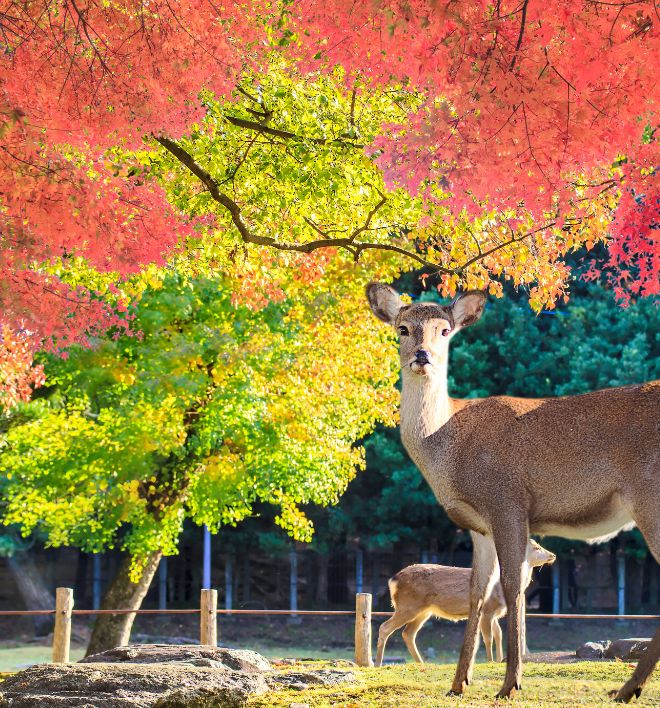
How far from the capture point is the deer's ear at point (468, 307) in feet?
33.0

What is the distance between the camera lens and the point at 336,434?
21047 millimetres

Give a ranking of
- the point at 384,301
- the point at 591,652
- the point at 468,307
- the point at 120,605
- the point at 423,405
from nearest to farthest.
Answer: the point at 423,405, the point at 468,307, the point at 384,301, the point at 591,652, the point at 120,605

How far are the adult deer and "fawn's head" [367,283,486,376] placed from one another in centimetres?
1

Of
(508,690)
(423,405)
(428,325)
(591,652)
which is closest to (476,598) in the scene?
(508,690)

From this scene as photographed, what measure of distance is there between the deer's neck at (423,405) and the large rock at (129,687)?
8.84 ft

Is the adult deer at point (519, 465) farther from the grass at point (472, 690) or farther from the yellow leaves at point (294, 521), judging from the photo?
the yellow leaves at point (294, 521)

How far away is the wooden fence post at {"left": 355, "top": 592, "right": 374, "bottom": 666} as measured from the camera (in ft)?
49.8

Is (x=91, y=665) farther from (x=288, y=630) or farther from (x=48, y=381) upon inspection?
(x=288, y=630)

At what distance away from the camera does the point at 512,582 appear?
901 centimetres

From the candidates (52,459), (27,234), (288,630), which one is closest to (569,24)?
(27,234)

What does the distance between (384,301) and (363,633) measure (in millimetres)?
6677

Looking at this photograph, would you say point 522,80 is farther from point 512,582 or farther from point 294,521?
point 294,521

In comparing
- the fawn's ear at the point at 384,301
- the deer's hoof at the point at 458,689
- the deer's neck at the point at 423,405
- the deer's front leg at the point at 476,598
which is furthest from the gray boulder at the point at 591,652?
the fawn's ear at the point at 384,301

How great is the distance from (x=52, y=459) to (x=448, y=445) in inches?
519
